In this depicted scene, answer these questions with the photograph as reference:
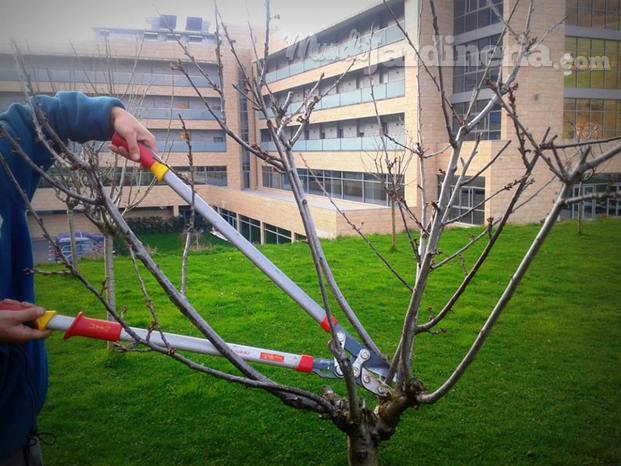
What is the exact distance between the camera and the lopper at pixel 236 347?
7.14ft

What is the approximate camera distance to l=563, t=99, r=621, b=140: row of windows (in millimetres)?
19219

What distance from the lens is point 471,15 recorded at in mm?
19375

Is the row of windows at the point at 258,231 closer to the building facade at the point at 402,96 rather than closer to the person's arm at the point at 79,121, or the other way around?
the building facade at the point at 402,96

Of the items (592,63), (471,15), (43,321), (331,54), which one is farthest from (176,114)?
(43,321)

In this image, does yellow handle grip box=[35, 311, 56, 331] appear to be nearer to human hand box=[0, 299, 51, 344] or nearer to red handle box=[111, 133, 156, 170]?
human hand box=[0, 299, 51, 344]

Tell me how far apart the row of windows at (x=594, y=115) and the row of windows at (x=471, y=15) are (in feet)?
13.9

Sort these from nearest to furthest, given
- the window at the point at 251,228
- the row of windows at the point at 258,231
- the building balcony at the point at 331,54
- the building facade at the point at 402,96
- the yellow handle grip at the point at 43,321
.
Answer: the yellow handle grip at the point at 43,321 < the building facade at the point at 402,96 < the building balcony at the point at 331,54 < the row of windows at the point at 258,231 < the window at the point at 251,228

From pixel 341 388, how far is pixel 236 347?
2.61 meters

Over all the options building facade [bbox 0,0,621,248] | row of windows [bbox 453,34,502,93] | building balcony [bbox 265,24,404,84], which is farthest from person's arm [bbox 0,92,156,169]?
building balcony [bbox 265,24,404,84]

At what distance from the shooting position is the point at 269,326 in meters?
7.01

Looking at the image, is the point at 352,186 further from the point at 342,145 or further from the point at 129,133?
the point at 129,133

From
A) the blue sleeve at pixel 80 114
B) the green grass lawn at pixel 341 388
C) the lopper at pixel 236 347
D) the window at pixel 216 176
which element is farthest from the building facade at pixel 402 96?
the lopper at pixel 236 347

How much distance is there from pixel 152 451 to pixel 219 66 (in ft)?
10.0

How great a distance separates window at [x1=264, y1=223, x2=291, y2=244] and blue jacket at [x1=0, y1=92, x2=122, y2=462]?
2154cm
